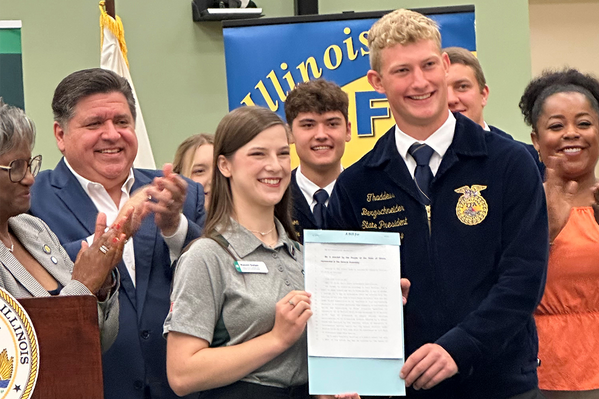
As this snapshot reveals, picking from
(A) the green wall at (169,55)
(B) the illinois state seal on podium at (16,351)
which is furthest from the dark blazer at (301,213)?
(A) the green wall at (169,55)

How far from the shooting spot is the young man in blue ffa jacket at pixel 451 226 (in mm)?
2256

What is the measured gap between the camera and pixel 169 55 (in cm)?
646

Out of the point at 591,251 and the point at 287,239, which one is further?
the point at 591,251

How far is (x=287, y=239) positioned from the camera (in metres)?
2.49

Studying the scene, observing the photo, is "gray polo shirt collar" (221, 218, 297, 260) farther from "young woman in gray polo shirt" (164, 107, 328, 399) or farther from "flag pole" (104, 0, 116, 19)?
"flag pole" (104, 0, 116, 19)

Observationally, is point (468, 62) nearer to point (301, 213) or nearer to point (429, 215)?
point (301, 213)

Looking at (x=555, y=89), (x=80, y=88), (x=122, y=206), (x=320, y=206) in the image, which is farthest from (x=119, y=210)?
(x=555, y=89)

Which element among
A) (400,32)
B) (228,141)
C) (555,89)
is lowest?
(228,141)

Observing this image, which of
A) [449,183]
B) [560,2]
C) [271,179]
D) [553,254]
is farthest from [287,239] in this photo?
[560,2]

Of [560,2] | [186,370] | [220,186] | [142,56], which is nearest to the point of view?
[186,370]

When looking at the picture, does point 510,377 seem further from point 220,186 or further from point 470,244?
point 220,186

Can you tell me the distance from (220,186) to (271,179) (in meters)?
0.17

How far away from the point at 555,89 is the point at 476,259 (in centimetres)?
116

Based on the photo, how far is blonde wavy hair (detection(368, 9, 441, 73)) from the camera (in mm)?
2447
